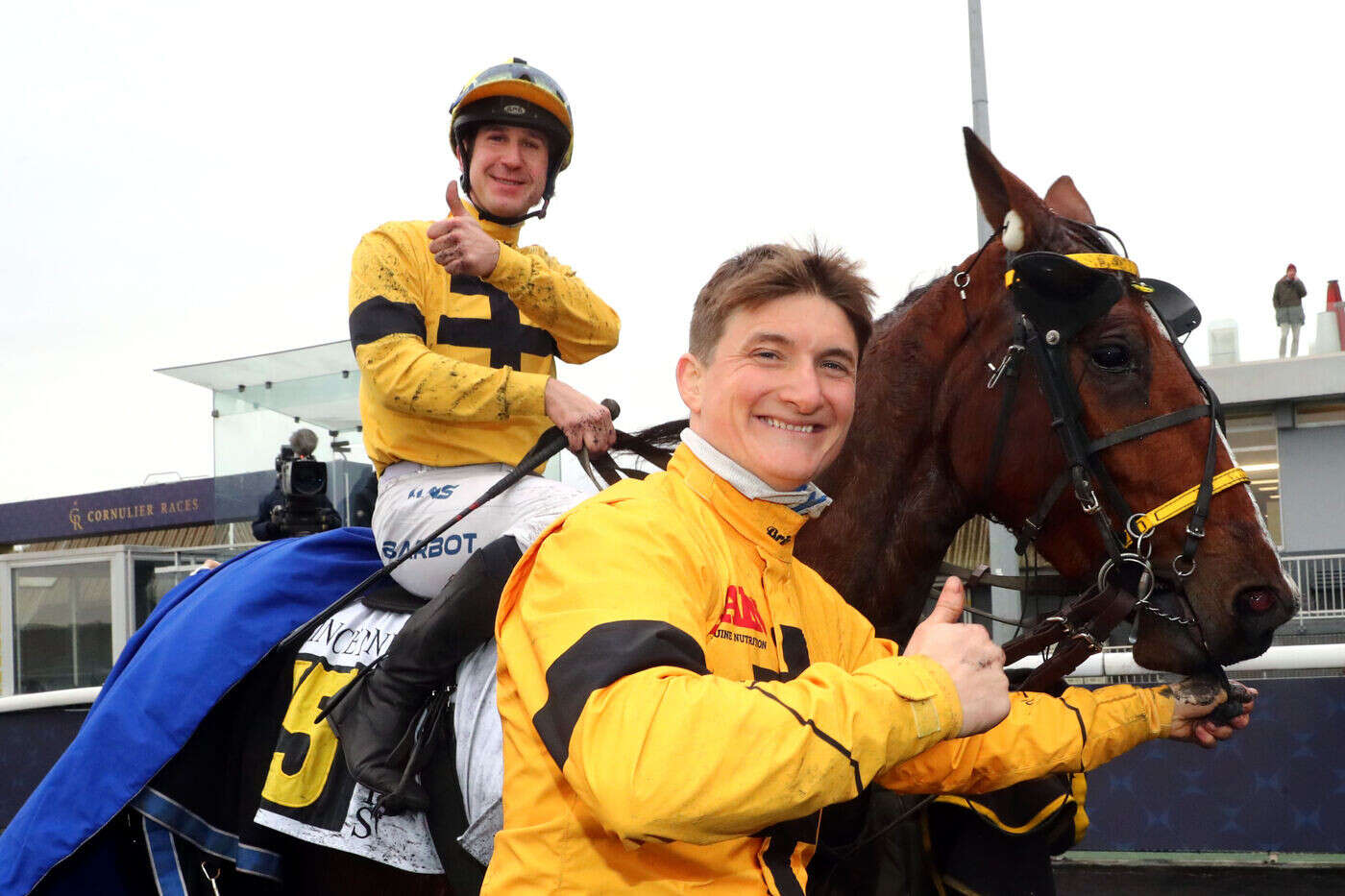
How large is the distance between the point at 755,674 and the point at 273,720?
153 cm

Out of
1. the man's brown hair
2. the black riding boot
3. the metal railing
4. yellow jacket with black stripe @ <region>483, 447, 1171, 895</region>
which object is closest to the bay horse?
the black riding boot

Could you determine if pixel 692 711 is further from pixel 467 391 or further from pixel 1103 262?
pixel 1103 262

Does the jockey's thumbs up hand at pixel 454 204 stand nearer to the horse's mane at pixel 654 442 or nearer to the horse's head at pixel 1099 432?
the horse's mane at pixel 654 442

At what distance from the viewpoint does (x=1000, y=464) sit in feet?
8.68

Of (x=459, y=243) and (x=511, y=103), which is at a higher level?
(x=511, y=103)

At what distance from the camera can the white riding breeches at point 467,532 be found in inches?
83.6

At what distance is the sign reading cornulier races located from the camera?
24203 mm

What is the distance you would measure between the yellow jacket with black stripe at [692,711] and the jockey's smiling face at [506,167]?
1.48m

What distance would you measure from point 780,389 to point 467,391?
1.09 m

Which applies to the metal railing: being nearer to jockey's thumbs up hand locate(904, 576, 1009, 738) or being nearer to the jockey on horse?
the jockey on horse

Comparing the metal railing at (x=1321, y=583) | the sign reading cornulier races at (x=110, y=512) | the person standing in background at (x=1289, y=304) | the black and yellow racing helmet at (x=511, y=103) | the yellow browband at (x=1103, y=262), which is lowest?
the metal railing at (x=1321, y=583)

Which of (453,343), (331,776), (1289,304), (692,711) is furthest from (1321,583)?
(692,711)

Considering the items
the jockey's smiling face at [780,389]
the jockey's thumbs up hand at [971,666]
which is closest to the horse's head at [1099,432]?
the jockey's smiling face at [780,389]

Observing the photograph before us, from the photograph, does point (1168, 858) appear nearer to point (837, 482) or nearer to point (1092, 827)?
point (1092, 827)
